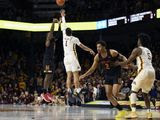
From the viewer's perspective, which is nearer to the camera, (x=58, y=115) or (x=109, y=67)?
(x=109, y=67)

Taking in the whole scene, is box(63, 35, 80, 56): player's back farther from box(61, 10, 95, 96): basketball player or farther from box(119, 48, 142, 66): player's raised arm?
box(119, 48, 142, 66): player's raised arm

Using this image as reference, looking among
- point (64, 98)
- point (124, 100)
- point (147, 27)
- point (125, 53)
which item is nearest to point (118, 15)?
point (147, 27)

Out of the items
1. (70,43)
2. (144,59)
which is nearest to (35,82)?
(70,43)

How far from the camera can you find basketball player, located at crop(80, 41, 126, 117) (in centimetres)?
938

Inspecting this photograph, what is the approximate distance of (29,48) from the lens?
94.6ft

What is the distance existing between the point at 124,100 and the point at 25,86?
350 inches

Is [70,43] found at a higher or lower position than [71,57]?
higher

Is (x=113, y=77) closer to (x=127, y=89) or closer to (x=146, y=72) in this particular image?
(x=146, y=72)

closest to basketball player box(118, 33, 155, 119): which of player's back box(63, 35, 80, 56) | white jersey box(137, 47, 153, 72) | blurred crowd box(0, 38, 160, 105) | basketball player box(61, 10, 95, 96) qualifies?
white jersey box(137, 47, 153, 72)

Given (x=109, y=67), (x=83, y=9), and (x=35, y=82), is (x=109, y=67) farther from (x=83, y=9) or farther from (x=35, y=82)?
(x=83, y=9)

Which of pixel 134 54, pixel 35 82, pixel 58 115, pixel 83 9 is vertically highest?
pixel 83 9

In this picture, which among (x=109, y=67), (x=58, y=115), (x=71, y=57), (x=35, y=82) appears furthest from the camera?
(x=35, y=82)

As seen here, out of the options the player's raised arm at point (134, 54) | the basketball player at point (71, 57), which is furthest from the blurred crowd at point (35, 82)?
the player's raised arm at point (134, 54)

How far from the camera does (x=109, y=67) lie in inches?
377
